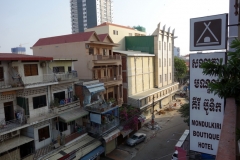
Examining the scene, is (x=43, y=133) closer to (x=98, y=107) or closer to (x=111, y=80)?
(x=98, y=107)

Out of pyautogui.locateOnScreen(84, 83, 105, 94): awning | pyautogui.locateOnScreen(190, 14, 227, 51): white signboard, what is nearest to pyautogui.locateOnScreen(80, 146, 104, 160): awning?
pyautogui.locateOnScreen(84, 83, 105, 94): awning

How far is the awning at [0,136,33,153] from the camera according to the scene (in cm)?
1360

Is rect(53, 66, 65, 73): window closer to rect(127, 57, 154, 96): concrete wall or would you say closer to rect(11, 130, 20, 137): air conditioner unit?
rect(11, 130, 20, 137): air conditioner unit

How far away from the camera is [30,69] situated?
15.9 meters

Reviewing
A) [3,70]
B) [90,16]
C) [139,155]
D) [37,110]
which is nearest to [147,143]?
[139,155]

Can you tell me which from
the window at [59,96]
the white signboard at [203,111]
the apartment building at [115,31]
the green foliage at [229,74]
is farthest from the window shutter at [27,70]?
the apartment building at [115,31]

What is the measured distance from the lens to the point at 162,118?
33156 mm

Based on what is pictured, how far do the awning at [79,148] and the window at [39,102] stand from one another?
4.06 meters

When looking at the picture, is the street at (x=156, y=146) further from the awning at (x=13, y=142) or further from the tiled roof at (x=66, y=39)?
the tiled roof at (x=66, y=39)

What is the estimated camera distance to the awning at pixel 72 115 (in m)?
16.9

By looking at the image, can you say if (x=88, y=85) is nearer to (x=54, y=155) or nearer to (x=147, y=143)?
(x=54, y=155)

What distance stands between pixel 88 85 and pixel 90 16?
92.7 meters

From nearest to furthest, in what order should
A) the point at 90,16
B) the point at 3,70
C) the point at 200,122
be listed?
the point at 200,122, the point at 3,70, the point at 90,16

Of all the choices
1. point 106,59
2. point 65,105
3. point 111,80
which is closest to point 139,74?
point 111,80
